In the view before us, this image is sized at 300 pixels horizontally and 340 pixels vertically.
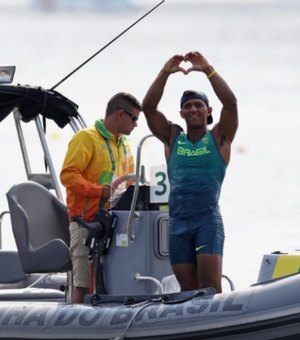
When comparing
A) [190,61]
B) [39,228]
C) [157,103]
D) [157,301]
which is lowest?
[157,301]

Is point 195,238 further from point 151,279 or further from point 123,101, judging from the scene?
point 123,101

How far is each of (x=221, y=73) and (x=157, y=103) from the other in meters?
Result: 35.5

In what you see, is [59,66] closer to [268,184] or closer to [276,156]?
[276,156]

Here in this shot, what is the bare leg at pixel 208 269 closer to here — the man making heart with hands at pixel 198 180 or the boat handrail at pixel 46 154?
the man making heart with hands at pixel 198 180

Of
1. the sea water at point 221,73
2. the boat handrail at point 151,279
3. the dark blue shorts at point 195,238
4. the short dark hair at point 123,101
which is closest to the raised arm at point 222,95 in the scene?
the dark blue shorts at point 195,238

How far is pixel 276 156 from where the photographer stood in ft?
90.8

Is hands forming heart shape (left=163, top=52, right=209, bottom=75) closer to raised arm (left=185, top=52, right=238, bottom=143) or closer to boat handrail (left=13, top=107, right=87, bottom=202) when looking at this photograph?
raised arm (left=185, top=52, right=238, bottom=143)

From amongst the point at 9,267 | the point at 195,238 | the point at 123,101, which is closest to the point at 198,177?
the point at 195,238

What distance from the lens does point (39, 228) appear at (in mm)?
9367

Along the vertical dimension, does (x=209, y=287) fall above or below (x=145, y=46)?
below

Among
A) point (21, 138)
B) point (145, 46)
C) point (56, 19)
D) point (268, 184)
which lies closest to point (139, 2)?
point (56, 19)

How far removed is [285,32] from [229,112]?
60138 millimetres

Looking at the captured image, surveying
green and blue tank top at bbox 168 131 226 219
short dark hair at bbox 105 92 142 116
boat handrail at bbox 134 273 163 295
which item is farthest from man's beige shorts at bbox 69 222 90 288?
green and blue tank top at bbox 168 131 226 219

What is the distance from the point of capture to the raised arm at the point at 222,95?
328 inches
